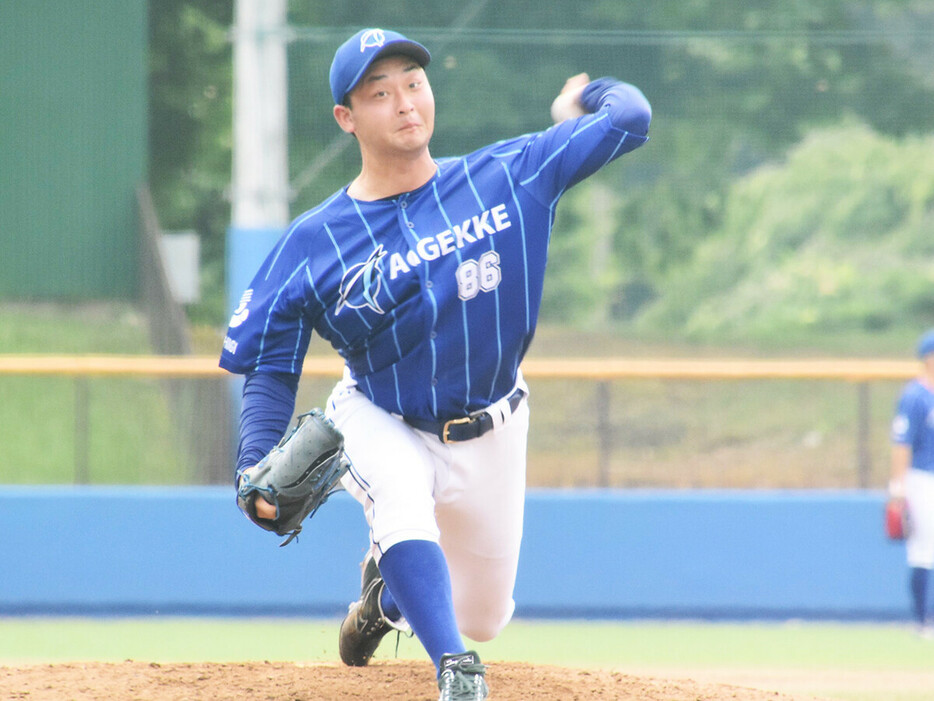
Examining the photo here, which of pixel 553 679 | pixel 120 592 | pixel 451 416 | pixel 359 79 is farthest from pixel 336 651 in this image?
pixel 359 79

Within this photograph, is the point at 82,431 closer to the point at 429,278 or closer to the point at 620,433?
the point at 620,433

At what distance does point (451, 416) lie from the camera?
11.6ft

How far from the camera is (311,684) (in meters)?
3.77

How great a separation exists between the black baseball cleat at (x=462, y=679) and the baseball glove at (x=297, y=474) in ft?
1.69

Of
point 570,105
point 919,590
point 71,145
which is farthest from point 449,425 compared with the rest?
point 71,145

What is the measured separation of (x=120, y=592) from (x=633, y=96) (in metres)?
5.34

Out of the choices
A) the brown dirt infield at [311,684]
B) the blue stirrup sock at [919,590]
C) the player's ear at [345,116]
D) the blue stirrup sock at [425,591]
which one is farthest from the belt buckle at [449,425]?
the blue stirrup sock at [919,590]

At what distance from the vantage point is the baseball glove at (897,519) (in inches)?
286

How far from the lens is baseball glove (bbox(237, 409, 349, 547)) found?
313cm

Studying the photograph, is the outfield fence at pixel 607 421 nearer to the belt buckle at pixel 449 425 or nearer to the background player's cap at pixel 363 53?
the belt buckle at pixel 449 425

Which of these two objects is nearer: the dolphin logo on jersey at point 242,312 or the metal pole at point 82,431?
the dolphin logo on jersey at point 242,312

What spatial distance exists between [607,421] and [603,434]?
9cm

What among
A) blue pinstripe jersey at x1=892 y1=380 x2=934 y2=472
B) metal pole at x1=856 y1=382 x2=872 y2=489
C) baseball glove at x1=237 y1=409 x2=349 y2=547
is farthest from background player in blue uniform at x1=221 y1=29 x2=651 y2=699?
metal pole at x1=856 y1=382 x2=872 y2=489

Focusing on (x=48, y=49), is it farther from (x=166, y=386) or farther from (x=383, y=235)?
(x=383, y=235)
